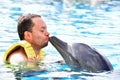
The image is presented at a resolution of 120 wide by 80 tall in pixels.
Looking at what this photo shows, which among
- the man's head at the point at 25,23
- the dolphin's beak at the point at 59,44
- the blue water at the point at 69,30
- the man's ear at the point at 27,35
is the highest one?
the man's head at the point at 25,23

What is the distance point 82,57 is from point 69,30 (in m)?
5.27

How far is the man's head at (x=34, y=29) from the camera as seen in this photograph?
5.25m

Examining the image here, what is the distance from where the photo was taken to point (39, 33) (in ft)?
17.3

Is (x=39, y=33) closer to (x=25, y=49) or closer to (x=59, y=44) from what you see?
(x=25, y=49)

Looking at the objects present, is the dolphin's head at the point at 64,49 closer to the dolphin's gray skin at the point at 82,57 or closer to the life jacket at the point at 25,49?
the dolphin's gray skin at the point at 82,57

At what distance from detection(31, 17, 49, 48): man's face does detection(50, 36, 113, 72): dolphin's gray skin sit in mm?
221

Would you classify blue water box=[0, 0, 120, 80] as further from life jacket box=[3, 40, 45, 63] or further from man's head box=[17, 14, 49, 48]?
man's head box=[17, 14, 49, 48]

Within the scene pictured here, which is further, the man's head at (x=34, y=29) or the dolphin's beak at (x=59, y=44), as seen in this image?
the man's head at (x=34, y=29)

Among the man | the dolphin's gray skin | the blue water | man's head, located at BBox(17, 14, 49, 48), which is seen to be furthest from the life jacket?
the dolphin's gray skin

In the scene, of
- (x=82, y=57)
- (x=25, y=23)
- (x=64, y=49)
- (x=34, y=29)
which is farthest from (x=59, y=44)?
(x=25, y=23)

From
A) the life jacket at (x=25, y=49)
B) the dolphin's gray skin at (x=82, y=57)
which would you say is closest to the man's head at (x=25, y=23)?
the life jacket at (x=25, y=49)

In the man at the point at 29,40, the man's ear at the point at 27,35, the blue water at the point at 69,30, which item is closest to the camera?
the blue water at the point at 69,30

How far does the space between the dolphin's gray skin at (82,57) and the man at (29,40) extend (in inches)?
11.1

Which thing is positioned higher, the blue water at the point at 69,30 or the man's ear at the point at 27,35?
the man's ear at the point at 27,35
